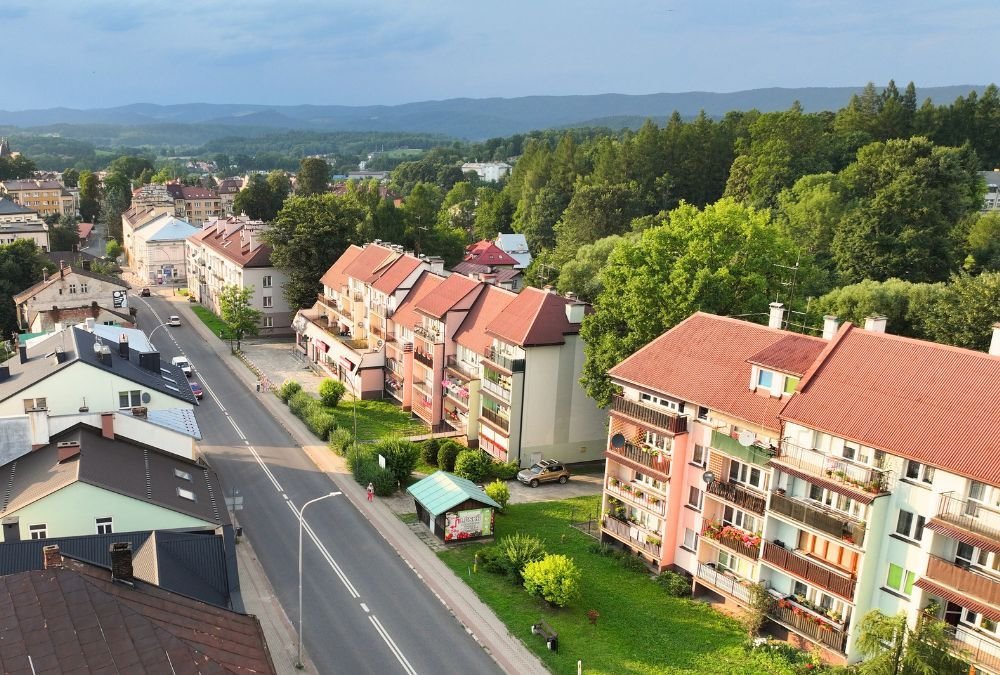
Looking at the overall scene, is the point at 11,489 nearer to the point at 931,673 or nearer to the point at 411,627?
the point at 411,627

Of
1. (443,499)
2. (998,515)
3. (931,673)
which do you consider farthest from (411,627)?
(998,515)

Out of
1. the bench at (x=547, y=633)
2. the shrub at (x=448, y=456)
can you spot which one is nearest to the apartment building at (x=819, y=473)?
the bench at (x=547, y=633)

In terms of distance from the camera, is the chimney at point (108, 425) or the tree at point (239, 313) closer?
the chimney at point (108, 425)

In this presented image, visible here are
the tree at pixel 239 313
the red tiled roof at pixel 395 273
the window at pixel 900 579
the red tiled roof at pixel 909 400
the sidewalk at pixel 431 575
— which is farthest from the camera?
the tree at pixel 239 313

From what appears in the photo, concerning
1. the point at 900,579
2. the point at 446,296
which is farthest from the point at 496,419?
the point at 900,579

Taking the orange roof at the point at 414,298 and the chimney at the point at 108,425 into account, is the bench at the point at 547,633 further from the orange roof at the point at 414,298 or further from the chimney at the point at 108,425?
the orange roof at the point at 414,298

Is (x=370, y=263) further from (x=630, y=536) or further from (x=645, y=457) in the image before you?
(x=630, y=536)
